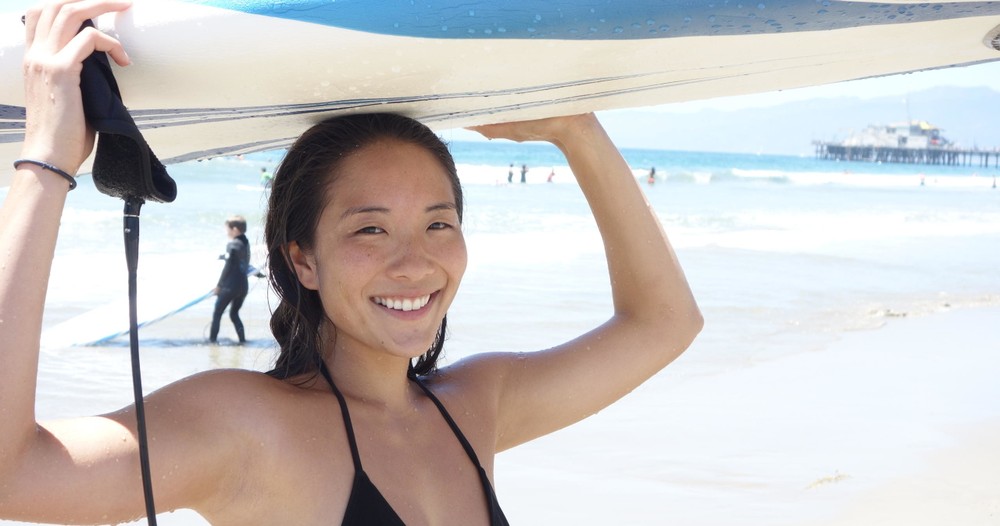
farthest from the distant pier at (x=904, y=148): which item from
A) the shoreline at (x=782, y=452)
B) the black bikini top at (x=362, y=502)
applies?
the black bikini top at (x=362, y=502)

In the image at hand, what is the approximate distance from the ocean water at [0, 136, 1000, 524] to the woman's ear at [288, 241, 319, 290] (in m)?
0.68

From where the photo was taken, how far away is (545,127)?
2480 mm

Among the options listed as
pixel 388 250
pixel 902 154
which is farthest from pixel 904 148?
pixel 388 250

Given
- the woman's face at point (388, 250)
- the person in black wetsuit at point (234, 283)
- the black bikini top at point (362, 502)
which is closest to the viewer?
the black bikini top at point (362, 502)

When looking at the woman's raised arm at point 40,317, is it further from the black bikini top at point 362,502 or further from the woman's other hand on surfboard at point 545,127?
the woman's other hand on surfboard at point 545,127

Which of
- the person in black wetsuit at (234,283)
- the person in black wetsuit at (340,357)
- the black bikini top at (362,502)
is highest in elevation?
the person in black wetsuit at (340,357)

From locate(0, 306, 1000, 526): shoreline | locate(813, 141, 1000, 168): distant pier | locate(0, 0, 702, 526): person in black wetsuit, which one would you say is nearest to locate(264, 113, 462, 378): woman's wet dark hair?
locate(0, 0, 702, 526): person in black wetsuit

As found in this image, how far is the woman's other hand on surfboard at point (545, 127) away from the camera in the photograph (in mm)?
2471

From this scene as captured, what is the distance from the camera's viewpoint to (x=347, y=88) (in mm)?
1859

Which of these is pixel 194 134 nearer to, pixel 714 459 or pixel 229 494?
pixel 229 494

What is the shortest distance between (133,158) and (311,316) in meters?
0.65

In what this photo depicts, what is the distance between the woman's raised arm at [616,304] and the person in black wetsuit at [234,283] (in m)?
7.82

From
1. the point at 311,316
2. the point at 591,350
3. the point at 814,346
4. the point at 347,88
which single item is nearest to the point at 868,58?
the point at 591,350

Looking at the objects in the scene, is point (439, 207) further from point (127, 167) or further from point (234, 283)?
point (234, 283)
